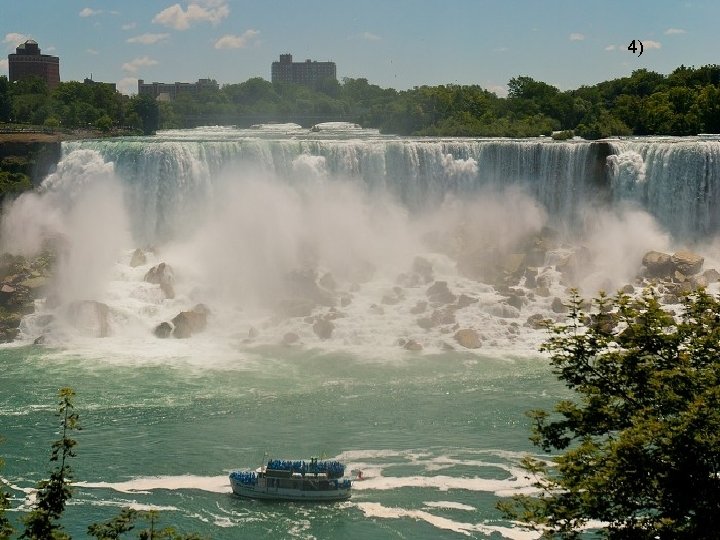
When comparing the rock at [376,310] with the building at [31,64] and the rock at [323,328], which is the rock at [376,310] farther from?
the building at [31,64]

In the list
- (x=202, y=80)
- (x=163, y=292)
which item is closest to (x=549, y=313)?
(x=163, y=292)

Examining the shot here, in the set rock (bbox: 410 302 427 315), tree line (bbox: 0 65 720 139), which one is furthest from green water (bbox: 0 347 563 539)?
tree line (bbox: 0 65 720 139)

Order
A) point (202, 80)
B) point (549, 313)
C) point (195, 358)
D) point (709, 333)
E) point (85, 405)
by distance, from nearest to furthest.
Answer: point (709, 333) → point (85, 405) → point (195, 358) → point (549, 313) → point (202, 80)

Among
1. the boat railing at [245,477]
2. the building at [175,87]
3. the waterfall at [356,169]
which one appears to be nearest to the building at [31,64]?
the building at [175,87]

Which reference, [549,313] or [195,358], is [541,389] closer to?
[549,313]

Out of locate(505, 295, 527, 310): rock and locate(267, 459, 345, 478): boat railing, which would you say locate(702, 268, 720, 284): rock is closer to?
locate(505, 295, 527, 310): rock

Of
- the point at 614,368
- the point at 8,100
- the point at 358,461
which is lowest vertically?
the point at 358,461
